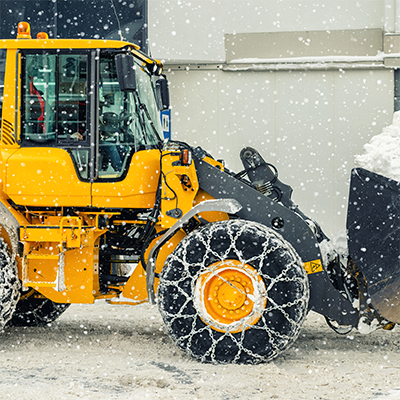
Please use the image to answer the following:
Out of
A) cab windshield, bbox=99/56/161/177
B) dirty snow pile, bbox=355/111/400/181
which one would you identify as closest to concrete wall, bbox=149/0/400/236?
dirty snow pile, bbox=355/111/400/181

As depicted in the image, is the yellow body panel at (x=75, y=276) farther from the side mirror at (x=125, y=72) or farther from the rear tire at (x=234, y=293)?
the side mirror at (x=125, y=72)

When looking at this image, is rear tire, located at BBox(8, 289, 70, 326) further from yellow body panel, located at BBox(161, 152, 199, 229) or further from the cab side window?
yellow body panel, located at BBox(161, 152, 199, 229)

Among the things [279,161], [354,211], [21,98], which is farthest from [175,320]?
[279,161]

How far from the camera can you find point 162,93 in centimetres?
542

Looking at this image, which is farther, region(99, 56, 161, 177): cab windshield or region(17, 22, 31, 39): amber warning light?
region(17, 22, 31, 39): amber warning light

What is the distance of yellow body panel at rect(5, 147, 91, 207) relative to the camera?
467 centimetres

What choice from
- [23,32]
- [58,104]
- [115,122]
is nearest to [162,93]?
[115,122]

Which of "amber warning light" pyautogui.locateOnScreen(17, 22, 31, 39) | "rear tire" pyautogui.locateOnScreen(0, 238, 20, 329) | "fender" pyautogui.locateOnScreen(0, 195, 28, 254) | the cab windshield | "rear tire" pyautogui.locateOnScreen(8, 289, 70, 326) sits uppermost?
"amber warning light" pyautogui.locateOnScreen(17, 22, 31, 39)

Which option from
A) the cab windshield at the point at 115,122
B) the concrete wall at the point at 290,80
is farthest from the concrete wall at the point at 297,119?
the cab windshield at the point at 115,122

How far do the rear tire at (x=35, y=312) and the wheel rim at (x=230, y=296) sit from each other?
206 cm

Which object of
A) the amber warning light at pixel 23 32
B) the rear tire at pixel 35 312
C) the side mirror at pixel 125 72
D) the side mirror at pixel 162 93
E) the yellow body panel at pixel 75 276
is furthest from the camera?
the rear tire at pixel 35 312

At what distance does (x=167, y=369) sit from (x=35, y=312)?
206 cm

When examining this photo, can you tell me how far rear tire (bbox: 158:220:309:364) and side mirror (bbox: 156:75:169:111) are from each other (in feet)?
5.11

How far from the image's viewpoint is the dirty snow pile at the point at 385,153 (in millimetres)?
8703
